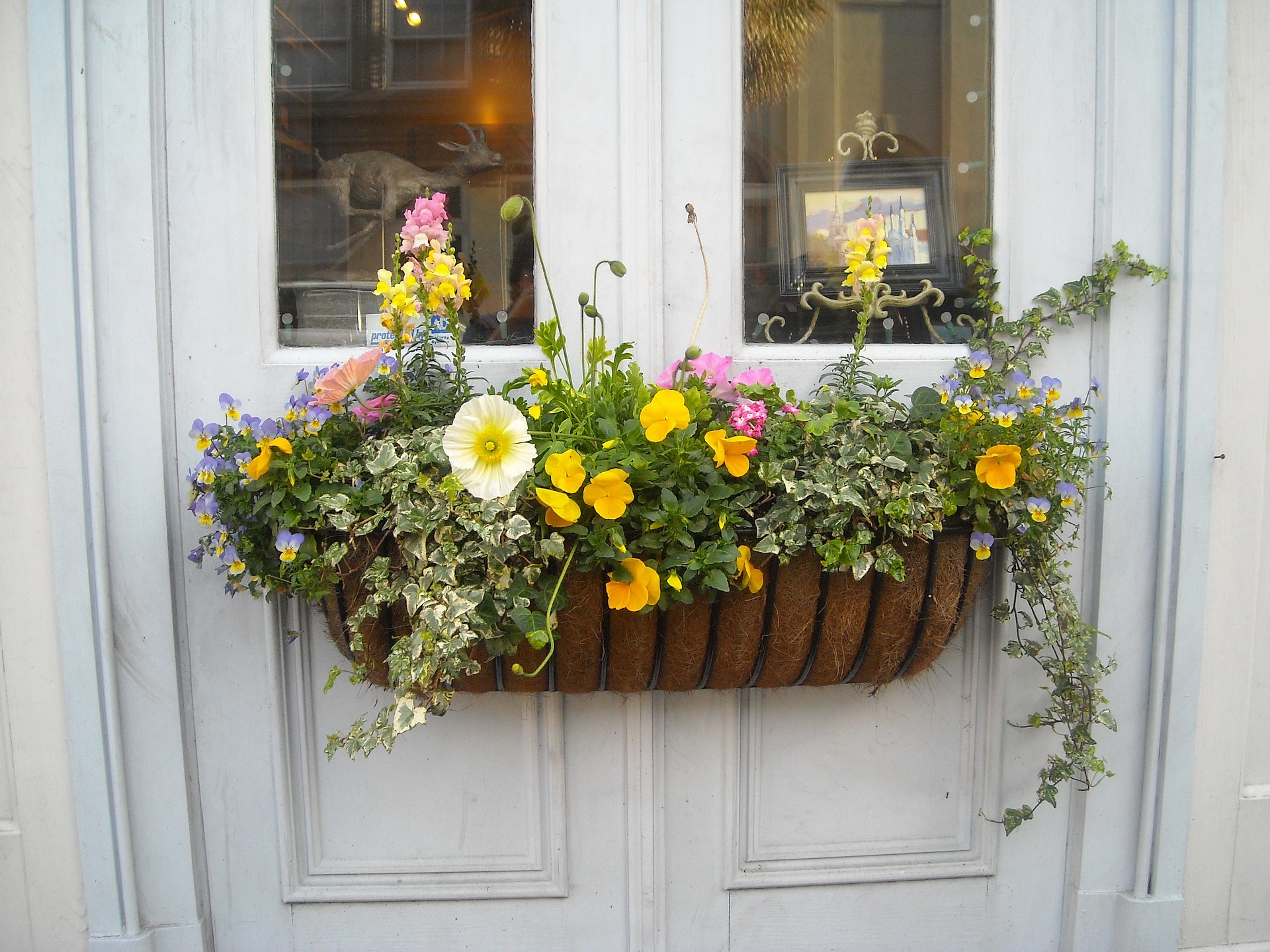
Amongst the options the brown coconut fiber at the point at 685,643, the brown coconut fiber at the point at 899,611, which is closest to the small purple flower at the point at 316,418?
the brown coconut fiber at the point at 685,643

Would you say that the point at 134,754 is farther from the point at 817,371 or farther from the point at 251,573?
the point at 817,371

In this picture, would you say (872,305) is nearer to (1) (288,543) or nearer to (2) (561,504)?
(2) (561,504)

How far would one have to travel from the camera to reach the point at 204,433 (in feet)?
4.05

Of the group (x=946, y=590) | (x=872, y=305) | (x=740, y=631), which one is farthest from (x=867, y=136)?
(x=740, y=631)

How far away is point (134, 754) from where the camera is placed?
144 centimetres

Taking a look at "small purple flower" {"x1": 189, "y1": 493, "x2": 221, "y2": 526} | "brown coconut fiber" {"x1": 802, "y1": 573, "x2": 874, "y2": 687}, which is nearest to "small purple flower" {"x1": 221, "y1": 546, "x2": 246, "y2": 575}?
"small purple flower" {"x1": 189, "y1": 493, "x2": 221, "y2": 526}

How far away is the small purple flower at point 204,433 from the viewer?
122cm

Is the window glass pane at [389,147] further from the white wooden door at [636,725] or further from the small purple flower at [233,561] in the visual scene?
the small purple flower at [233,561]

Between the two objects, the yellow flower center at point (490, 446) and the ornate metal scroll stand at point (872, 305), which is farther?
the ornate metal scroll stand at point (872, 305)

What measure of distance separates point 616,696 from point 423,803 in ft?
1.34

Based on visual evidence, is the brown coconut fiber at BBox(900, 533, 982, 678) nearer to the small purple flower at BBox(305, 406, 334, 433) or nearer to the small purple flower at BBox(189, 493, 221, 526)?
the small purple flower at BBox(305, 406, 334, 433)

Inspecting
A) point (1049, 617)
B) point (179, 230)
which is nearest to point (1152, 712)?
point (1049, 617)

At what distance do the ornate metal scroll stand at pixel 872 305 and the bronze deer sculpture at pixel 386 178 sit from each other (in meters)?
0.60

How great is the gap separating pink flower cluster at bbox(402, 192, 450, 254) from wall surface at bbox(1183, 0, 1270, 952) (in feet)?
4.49
